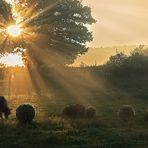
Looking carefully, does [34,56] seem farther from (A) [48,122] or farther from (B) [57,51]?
(A) [48,122]

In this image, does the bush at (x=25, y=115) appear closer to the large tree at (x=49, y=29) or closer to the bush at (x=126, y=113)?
the bush at (x=126, y=113)

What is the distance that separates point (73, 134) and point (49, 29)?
5309 cm

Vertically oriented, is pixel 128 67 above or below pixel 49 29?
below

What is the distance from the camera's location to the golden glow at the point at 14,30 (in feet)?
267

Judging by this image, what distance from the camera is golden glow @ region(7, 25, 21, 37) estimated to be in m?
81.4

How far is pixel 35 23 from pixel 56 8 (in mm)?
4080

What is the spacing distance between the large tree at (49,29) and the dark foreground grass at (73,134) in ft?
146

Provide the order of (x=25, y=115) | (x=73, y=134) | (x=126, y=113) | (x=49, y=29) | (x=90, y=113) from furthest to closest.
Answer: (x=49, y=29) → (x=90, y=113) → (x=126, y=113) → (x=25, y=115) → (x=73, y=134)

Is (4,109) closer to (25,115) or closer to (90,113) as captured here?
(25,115)

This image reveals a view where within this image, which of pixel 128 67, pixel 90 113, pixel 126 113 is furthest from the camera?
pixel 128 67

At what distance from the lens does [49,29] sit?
3209 inches

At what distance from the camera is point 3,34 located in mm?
82125

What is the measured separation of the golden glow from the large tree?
1.91 ft

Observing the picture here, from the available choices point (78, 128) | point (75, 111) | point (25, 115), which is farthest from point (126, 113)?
point (25, 115)
